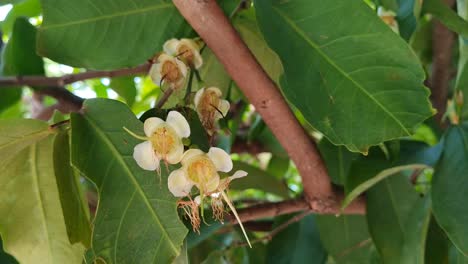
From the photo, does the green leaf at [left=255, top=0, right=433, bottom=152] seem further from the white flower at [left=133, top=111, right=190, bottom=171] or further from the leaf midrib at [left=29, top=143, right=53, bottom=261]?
the leaf midrib at [left=29, top=143, right=53, bottom=261]

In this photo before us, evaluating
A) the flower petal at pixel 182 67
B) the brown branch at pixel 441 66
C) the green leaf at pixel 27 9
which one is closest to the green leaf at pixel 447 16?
the flower petal at pixel 182 67

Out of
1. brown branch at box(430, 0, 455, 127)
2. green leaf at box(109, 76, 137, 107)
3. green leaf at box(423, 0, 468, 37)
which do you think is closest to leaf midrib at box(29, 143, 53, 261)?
green leaf at box(109, 76, 137, 107)

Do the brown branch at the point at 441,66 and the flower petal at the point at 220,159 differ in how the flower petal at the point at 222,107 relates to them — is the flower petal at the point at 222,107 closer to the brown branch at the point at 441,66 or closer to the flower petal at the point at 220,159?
the flower petal at the point at 220,159

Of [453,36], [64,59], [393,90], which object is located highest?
[64,59]

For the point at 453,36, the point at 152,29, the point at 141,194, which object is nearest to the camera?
the point at 141,194

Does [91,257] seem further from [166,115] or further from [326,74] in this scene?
[326,74]

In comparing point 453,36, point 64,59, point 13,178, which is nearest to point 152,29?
point 64,59
